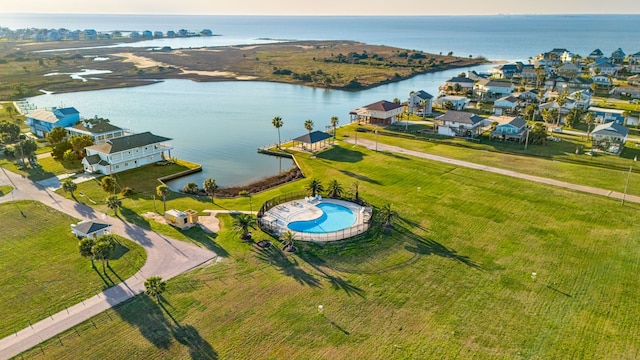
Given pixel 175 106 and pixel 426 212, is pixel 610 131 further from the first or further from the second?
pixel 175 106

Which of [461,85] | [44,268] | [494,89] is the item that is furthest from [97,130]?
[494,89]

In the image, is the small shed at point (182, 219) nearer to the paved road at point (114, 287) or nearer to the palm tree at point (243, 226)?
the paved road at point (114, 287)

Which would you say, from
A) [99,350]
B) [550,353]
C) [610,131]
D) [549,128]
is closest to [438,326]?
[550,353]

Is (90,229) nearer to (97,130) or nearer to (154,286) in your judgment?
(154,286)

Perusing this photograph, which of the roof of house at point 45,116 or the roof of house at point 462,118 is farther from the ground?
the roof of house at point 462,118

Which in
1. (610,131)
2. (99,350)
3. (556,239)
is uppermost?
(610,131)

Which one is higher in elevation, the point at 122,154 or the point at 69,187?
the point at 122,154

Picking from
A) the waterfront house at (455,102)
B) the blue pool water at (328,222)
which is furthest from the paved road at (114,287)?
the waterfront house at (455,102)
